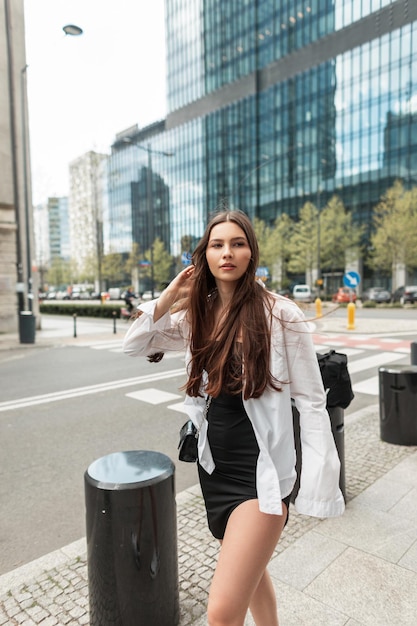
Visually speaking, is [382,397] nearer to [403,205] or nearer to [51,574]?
[51,574]

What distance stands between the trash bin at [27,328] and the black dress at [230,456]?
14.7 meters

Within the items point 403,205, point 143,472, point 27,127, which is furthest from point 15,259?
point 403,205

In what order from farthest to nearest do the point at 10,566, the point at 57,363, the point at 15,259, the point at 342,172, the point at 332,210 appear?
1. the point at 342,172
2. the point at 332,210
3. the point at 15,259
4. the point at 57,363
5. the point at 10,566

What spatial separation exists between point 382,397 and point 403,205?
138ft

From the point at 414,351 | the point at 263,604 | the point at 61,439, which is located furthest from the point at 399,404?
the point at 61,439

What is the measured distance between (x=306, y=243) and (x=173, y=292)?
4958 centimetres

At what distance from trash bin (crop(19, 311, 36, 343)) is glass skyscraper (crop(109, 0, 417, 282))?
99.0 ft

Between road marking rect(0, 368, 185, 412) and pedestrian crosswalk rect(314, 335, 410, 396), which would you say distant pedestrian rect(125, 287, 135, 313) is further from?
road marking rect(0, 368, 185, 412)

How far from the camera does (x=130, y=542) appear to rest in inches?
80.4

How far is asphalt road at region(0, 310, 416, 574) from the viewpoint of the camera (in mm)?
3512

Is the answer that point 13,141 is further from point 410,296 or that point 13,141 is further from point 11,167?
point 410,296

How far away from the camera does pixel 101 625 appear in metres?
2.15

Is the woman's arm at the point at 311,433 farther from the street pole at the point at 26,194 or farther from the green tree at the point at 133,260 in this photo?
the green tree at the point at 133,260

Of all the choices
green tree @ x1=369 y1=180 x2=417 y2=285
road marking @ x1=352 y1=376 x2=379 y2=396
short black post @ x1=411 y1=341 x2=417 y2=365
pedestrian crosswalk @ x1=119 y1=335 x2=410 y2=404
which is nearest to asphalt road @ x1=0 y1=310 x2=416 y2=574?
pedestrian crosswalk @ x1=119 y1=335 x2=410 y2=404
